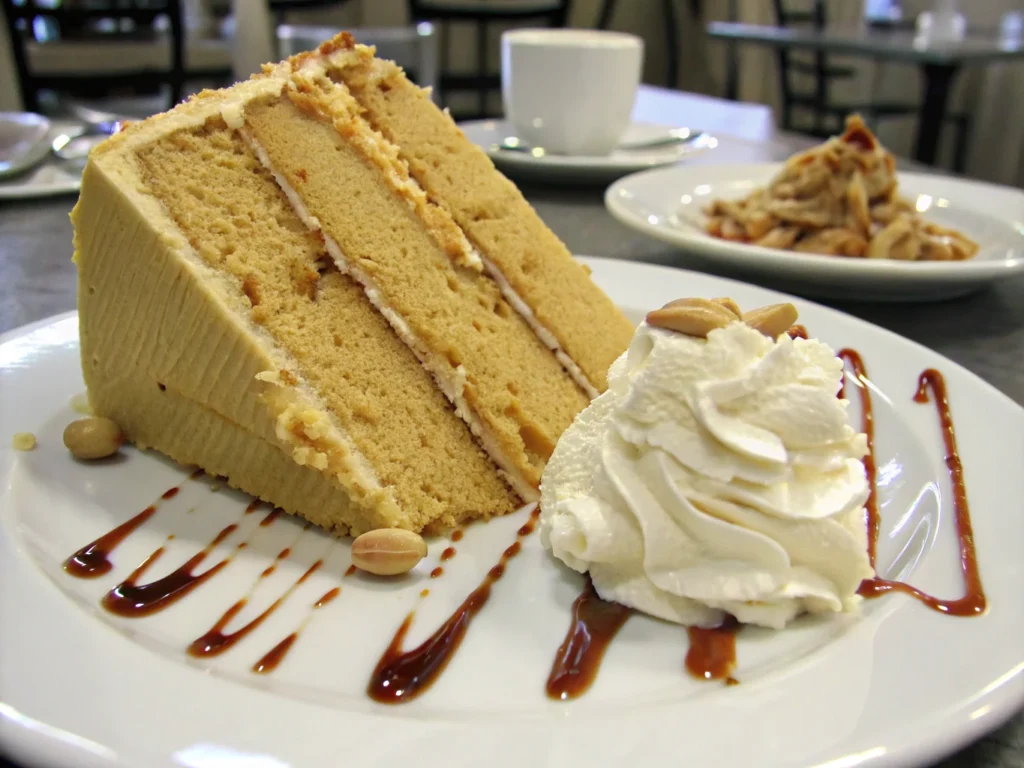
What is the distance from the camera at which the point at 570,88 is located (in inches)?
135

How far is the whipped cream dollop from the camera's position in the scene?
1107mm

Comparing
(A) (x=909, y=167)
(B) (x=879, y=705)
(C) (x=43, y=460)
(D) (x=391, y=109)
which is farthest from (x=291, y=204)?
(A) (x=909, y=167)

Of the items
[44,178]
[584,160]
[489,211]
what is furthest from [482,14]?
[489,211]

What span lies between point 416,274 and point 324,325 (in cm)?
23

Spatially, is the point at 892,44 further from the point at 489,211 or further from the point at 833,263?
the point at 489,211

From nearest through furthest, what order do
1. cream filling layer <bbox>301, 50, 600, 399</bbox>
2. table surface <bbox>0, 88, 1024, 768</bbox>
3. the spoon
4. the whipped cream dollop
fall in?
the whipped cream dollop, cream filling layer <bbox>301, 50, 600, 399</bbox>, table surface <bbox>0, 88, 1024, 768</bbox>, the spoon

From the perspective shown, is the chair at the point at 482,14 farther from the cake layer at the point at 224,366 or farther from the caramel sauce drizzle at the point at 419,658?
the caramel sauce drizzle at the point at 419,658

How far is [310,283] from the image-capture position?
1.57m

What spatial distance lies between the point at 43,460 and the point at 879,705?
1369 mm

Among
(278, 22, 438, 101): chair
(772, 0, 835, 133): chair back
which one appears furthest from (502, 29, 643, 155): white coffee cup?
(772, 0, 835, 133): chair back

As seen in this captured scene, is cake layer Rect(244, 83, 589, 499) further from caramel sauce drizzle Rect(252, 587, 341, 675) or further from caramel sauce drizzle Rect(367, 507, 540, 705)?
caramel sauce drizzle Rect(252, 587, 341, 675)

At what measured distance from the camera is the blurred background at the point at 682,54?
6598 millimetres

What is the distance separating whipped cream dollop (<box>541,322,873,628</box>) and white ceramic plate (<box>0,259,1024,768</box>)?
0.18ft

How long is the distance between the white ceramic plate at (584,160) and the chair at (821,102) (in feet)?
16.0
